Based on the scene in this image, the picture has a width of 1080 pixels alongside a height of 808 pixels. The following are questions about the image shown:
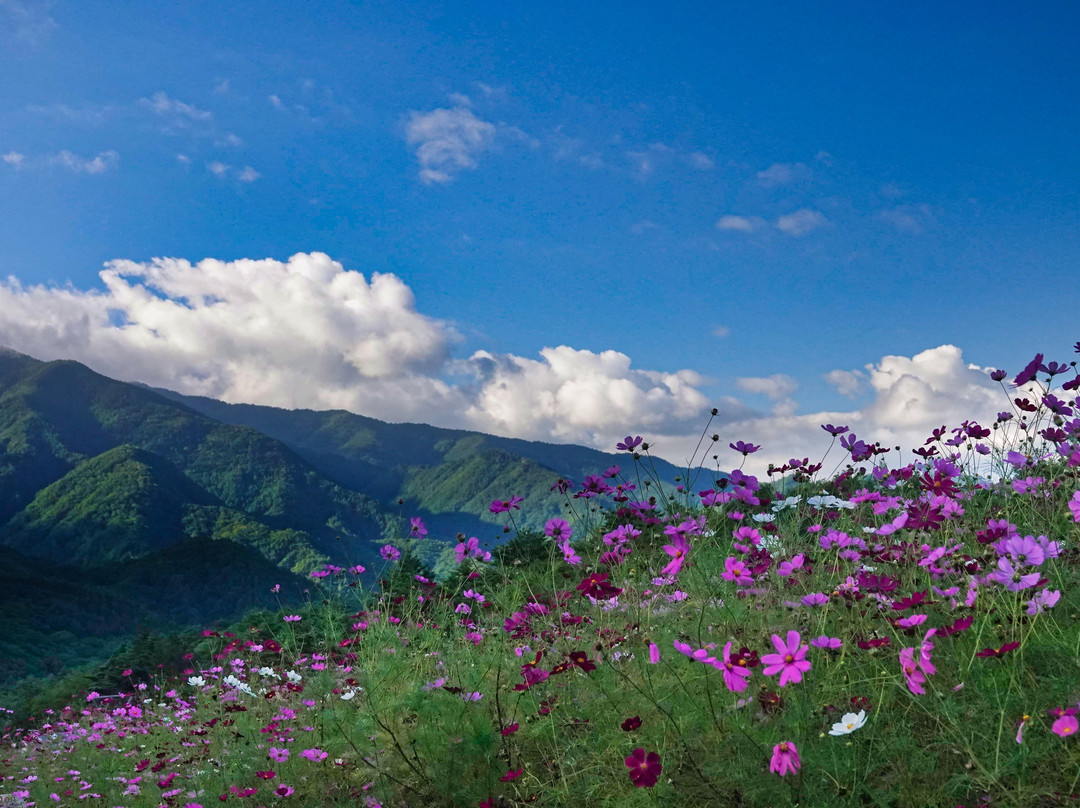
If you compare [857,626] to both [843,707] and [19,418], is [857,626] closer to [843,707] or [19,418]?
[843,707]

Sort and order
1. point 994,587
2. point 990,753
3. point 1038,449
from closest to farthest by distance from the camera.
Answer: point 990,753, point 994,587, point 1038,449

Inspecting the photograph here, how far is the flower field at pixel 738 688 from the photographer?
Result: 232cm

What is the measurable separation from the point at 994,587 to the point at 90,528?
121857 millimetres

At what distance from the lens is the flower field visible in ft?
7.62

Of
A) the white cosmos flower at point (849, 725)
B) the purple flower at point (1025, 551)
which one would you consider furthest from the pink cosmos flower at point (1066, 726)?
the purple flower at point (1025, 551)

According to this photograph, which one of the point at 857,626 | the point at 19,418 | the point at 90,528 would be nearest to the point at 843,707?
the point at 857,626

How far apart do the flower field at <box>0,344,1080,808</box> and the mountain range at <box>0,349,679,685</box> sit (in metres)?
0.97

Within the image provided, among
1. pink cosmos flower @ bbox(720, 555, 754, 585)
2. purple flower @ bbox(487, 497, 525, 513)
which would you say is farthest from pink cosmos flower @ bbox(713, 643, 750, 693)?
purple flower @ bbox(487, 497, 525, 513)

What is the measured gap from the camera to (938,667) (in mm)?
2842

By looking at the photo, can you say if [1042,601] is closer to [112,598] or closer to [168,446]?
[112,598]

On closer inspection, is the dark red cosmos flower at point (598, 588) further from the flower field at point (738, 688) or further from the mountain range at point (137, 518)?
the mountain range at point (137, 518)

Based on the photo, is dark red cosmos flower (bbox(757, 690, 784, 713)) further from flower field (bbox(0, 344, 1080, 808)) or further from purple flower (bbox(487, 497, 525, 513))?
purple flower (bbox(487, 497, 525, 513))

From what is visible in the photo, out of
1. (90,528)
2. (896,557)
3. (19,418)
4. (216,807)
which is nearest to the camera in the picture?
(896,557)

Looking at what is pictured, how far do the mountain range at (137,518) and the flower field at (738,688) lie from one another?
3.17ft
